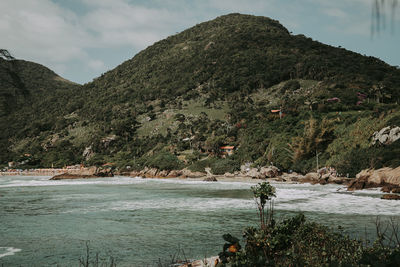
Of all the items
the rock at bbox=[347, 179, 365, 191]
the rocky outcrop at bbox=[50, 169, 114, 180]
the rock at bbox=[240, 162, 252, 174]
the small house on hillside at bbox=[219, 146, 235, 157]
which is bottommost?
the rocky outcrop at bbox=[50, 169, 114, 180]

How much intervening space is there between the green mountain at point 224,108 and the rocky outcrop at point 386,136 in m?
1.23

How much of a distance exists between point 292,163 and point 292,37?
113m

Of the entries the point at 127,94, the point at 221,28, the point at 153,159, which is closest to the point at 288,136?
the point at 153,159

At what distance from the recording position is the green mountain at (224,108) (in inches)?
2505

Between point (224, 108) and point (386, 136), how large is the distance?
232 ft

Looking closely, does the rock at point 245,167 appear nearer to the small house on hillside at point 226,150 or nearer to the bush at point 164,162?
the small house on hillside at point 226,150

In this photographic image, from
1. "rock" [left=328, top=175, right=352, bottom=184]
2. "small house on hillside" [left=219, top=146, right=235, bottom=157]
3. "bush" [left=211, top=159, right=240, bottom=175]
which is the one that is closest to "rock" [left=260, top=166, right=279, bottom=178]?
"bush" [left=211, top=159, right=240, bottom=175]

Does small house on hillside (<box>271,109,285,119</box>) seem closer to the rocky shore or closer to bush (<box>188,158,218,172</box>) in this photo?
bush (<box>188,158,218,172</box>)

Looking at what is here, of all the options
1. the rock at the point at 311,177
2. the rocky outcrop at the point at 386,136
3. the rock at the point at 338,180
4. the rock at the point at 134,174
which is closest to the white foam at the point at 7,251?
the rock at the point at 338,180

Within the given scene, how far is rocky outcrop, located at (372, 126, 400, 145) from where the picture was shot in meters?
48.1

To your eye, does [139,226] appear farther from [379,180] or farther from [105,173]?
[105,173]

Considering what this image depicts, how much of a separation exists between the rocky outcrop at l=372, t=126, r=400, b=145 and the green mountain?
1.23 meters

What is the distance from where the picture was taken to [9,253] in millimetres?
14430

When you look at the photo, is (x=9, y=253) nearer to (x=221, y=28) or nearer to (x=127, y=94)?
(x=127, y=94)
